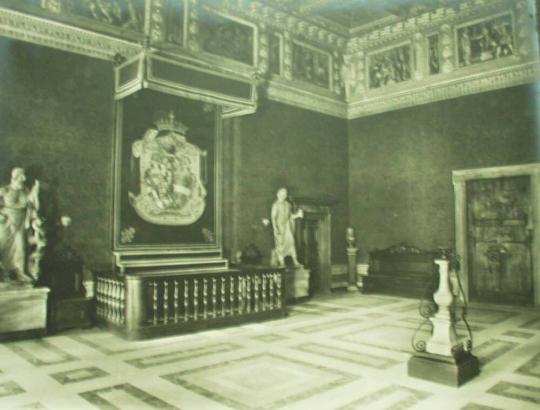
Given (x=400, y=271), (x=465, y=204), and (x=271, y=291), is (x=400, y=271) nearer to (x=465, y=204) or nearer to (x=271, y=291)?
(x=465, y=204)

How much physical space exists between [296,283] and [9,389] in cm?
674

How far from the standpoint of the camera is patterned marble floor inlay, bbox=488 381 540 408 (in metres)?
4.57

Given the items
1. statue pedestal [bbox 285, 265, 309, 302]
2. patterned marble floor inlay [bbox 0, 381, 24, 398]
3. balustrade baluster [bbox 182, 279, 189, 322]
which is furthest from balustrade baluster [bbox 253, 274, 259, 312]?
patterned marble floor inlay [bbox 0, 381, 24, 398]

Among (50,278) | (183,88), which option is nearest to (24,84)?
(183,88)

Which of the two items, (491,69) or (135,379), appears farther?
(491,69)

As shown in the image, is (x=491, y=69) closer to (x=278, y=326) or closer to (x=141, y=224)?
(x=278, y=326)

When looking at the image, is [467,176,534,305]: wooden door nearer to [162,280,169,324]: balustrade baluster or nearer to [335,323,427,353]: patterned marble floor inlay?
[335,323,427,353]: patterned marble floor inlay

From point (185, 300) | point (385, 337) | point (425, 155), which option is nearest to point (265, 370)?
point (385, 337)

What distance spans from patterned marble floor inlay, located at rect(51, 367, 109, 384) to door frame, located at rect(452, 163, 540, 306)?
27.5 ft

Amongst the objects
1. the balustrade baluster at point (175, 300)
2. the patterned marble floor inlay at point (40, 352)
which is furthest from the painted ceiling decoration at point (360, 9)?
the patterned marble floor inlay at point (40, 352)

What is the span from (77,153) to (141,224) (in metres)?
1.67

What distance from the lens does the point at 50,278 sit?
785cm

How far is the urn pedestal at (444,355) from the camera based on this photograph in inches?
196

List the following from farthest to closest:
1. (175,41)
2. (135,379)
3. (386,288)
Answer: (386,288), (175,41), (135,379)
